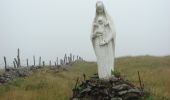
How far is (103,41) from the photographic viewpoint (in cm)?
1833

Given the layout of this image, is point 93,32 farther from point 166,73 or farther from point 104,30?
point 166,73

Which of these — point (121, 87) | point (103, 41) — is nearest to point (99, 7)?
point (103, 41)

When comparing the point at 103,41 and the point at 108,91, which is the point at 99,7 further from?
the point at 108,91

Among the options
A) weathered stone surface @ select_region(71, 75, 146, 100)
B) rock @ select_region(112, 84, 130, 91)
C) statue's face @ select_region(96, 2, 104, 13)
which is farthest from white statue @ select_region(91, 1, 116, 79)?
rock @ select_region(112, 84, 130, 91)

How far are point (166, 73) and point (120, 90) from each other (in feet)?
27.5

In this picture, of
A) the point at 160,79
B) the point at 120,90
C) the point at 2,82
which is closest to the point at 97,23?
the point at 120,90

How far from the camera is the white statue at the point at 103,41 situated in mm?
18266

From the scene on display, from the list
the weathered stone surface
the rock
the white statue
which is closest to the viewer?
the weathered stone surface

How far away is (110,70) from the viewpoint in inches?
717

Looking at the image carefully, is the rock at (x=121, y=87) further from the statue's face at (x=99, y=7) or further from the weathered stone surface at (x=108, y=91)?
the statue's face at (x=99, y=7)

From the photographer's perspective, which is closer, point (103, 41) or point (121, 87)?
point (121, 87)

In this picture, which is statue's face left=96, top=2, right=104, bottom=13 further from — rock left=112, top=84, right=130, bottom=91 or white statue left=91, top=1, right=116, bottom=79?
rock left=112, top=84, right=130, bottom=91

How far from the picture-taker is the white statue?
18266 mm

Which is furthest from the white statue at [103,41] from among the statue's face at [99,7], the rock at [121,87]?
the rock at [121,87]
